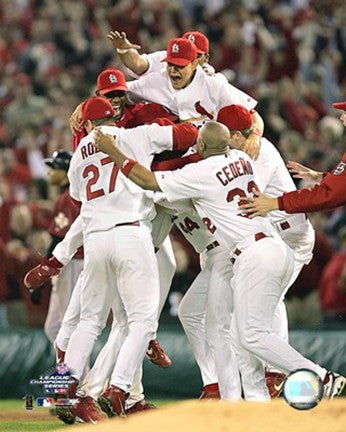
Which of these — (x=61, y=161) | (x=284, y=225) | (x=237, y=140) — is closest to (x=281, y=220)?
(x=284, y=225)

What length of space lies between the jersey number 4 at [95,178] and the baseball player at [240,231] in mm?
276

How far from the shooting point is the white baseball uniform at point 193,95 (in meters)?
11.0

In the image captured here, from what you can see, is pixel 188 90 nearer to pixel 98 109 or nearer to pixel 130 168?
pixel 98 109

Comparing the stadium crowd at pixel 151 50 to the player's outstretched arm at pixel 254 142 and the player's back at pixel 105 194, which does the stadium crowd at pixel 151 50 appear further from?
the player's back at pixel 105 194

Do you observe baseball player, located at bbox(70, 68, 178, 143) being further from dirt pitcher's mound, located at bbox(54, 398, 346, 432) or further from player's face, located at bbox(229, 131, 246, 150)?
dirt pitcher's mound, located at bbox(54, 398, 346, 432)

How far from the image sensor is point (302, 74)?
18688mm

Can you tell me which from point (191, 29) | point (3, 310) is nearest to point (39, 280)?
point (3, 310)

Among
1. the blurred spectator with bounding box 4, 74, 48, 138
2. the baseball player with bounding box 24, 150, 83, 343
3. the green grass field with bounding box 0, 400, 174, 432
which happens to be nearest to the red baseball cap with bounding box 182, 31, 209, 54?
the baseball player with bounding box 24, 150, 83, 343

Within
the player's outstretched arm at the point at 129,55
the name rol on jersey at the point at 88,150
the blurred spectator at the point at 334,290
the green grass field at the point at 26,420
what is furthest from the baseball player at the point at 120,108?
the blurred spectator at the point at 334,290

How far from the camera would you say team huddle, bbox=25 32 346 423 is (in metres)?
10.1

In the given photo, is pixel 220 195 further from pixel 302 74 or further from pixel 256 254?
pixel 302 74

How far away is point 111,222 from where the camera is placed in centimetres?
1041

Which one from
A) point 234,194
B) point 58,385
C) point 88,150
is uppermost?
point 88,150

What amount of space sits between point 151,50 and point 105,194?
8.66 metres
